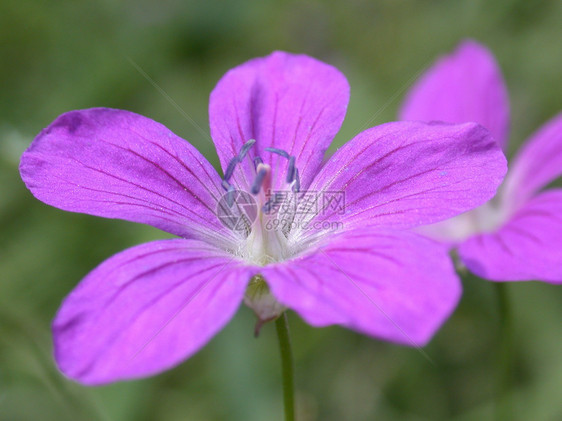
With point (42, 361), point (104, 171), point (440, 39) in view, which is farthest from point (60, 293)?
point (440, 39)

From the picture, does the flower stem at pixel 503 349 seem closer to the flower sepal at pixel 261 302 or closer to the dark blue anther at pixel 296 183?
the dark blue anther at pixel 296 183

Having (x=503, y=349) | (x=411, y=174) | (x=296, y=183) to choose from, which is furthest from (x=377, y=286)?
(x=503, y=349)

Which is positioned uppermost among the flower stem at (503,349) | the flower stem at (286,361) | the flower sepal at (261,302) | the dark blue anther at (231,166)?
the dark blue anther at (231,166)

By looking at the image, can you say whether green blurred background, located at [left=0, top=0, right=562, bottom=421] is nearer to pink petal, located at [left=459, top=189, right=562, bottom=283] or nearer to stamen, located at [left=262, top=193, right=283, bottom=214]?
pink petal, located at [left=459, top=189, right=562, bottom=283]

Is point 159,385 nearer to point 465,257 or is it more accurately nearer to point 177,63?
point 465,257

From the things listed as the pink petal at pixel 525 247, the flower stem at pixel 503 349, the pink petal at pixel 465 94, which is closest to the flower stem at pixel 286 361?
the pink petal at pixel 525 247

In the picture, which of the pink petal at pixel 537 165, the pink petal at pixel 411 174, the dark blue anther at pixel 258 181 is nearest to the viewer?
the pink petal at pixel 411 174

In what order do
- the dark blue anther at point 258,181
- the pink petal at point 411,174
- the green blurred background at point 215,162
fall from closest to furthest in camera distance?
the pink petal at point 411,174, the dark blue anther at point 258,181, the green blurred background at point 215,162
